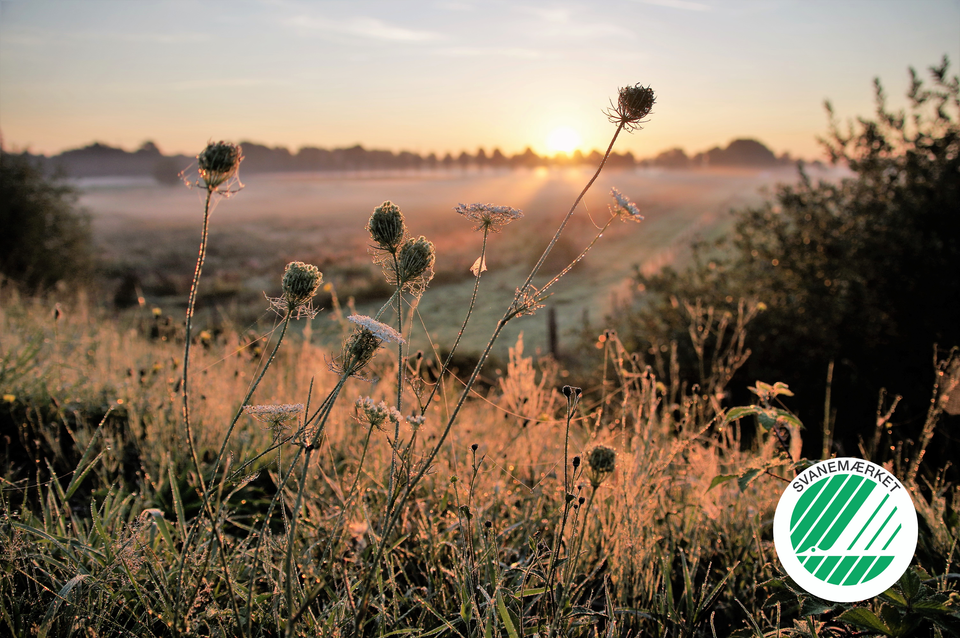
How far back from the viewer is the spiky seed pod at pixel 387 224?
143cm

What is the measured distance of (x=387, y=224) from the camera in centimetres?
144

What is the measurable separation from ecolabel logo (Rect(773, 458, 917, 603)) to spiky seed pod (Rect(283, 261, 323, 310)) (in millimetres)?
1815

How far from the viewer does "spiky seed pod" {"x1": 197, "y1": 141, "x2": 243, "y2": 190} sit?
1.22 metres

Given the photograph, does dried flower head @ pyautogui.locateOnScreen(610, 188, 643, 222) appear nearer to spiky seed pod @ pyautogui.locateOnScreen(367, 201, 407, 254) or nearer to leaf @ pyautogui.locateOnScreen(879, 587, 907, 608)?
spiky seed pod @ pyautogui.locateOnScreen(367, 201, 407, 254)

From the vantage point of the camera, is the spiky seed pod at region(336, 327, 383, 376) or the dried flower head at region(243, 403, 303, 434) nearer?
the spiky seed pod at region(336, 327, 383, 376)

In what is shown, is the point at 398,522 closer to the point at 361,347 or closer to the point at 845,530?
the point at 361,347

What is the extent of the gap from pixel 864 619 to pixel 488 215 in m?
1.57

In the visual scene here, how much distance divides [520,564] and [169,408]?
299cm

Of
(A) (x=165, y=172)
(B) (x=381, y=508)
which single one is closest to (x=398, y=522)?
(B) (x=381, y=508)

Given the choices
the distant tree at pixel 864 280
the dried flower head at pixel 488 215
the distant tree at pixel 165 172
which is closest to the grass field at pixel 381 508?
the dried flower head at pixel 488 215

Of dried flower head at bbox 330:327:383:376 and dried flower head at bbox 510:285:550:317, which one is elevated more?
dried flower head at bbox 510:285:550:317

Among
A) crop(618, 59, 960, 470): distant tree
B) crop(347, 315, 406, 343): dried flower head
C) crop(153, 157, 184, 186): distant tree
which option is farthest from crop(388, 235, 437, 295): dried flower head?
crop(153, 157, 184, 186): distant tree

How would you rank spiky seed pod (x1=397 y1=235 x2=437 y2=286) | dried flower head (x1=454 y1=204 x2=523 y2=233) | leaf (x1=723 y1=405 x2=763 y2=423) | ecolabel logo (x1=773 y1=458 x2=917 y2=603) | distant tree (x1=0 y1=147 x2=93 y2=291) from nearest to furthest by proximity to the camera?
spiky seed pod (x1=397 y1=235 x2=437 y2=286)
dried flower head (x1=454 y1=204 x2=523 y2=233)
ecolabel logo (x1=773 y1=458 x2=917 y2=603)
leaf (x1=723 y1=405 x2=763 y2=423)
distant tree (x1=0 y1=147 x2=93 y2=291)

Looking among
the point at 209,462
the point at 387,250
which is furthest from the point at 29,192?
the point at 387,250
